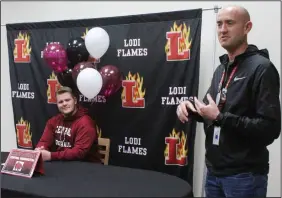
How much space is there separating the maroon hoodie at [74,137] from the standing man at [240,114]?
90 cm

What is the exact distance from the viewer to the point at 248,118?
5.16 feet

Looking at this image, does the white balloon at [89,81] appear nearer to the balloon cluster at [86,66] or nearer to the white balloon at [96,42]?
the balloon cluster at [86,66]

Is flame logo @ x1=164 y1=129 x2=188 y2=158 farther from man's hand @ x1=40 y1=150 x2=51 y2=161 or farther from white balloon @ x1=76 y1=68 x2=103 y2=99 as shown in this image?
man's hand @ x1=40 y1=150 x2=51 y2=161

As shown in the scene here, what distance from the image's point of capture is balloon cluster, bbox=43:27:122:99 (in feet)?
8.09

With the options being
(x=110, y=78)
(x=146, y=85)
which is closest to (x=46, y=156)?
(x=110, y=78)

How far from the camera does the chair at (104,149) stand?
2669 mm

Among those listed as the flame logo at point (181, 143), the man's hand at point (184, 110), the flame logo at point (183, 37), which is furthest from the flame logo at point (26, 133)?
the man's hand at point (184, 110)

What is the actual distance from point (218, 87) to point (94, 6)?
1.86 meters

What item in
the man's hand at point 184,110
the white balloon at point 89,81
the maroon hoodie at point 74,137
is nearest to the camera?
the man's hand at point 184,110

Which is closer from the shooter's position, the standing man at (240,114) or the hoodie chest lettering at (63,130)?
the standing man at (240,114)

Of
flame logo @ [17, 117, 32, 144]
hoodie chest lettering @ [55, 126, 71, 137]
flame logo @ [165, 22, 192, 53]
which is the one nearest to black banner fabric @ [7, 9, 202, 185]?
flame logo @ [165, 22, 192, 53]

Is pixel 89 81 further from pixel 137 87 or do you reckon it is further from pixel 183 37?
pixel 183 37

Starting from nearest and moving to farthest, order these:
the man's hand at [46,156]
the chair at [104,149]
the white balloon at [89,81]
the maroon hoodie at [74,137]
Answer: the man's hand at [46,156] < the maroon hoodie at [74,137] < the white balloon at [89,81] < the chair at [104,149]

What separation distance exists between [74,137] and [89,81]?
18.6 inches
